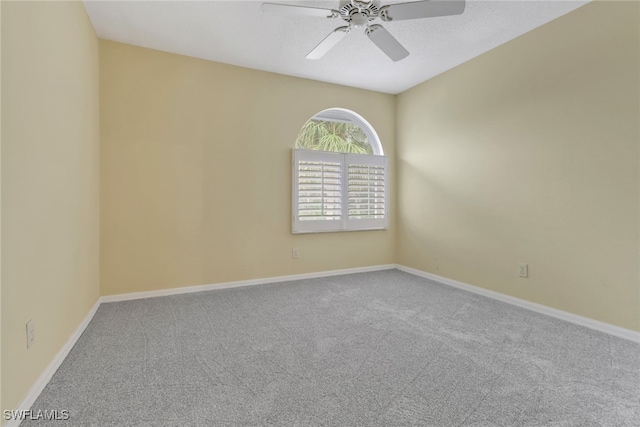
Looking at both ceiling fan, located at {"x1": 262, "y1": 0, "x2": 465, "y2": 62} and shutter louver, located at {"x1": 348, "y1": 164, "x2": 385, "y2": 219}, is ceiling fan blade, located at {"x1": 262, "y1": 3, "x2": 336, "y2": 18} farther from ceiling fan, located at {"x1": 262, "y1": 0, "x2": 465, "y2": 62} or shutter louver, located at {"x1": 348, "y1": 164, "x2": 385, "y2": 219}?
shutter louver, located at {"x1": 348, "y1": 164, "x2": 385, "y2": 219}

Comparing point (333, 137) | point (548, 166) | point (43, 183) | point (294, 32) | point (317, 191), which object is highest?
point (294, 32)

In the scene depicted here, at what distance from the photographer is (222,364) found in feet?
6.01

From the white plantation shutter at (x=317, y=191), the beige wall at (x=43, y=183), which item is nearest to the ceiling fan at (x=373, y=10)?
the beige wall at (x=43, y=183)

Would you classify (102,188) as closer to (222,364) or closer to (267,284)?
(267,284)

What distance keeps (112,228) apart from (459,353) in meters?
3.20

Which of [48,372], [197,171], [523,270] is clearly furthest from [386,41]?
[48,372]

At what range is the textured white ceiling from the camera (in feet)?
8.04

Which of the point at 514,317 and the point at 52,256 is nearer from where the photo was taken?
the point at 52,256

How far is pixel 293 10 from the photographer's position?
2.03 metres

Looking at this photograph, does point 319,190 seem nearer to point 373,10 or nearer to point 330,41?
point 330,41

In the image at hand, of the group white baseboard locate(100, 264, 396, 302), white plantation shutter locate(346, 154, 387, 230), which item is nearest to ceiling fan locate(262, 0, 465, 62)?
white plantation shutter locate(346, 154, 387, 230)

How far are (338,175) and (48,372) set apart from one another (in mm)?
3241

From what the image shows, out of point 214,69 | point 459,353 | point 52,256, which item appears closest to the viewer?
point 52,256

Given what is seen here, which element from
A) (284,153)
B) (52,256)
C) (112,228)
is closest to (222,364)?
(52,256)
